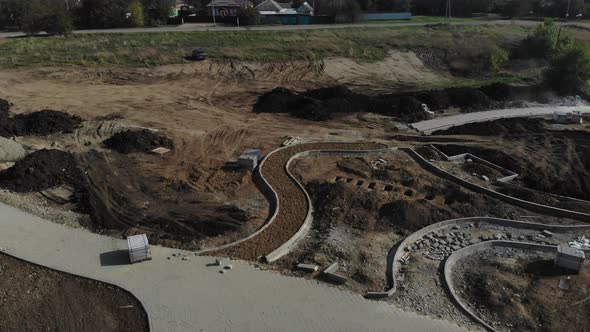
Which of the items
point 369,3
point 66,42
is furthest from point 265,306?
point 369,3

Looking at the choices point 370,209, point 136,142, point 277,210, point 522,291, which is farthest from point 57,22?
point 522,291

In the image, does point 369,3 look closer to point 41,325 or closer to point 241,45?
point 241,45

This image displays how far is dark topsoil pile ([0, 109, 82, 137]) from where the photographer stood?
19.5 metres

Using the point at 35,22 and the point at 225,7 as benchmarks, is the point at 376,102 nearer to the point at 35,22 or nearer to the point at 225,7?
the point at 35,22

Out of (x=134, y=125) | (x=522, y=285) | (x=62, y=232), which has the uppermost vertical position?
(x=134, y=125)

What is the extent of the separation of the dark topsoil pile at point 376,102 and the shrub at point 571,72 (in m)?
3.13

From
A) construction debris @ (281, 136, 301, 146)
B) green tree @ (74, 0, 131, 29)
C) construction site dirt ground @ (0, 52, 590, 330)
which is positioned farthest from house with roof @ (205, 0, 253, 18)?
construction debris @ (281, 136, 301, 146)

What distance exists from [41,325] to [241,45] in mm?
30674

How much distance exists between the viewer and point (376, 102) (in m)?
24.0

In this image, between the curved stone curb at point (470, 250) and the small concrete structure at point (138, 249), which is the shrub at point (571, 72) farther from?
the small concrete structure at point (138, 249)

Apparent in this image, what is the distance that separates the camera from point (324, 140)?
1981cm

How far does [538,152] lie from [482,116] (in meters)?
5.07

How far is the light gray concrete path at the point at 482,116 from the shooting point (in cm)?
2142

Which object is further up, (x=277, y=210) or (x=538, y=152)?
(x=538, y=152)
